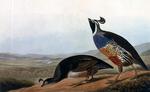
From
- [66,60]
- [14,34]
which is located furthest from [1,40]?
[66,60]

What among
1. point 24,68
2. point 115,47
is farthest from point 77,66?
point 24,68

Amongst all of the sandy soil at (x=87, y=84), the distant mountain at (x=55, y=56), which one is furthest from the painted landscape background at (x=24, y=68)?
the sandy soil at (x=87, y=84)

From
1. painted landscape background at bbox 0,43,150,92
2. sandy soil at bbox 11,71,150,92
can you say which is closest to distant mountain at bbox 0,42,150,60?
painted landscape background at bbox 0,43,150,92

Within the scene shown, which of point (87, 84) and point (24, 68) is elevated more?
point (24, 68)

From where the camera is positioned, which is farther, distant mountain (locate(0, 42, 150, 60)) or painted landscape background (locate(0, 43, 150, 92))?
painted landscape background (locate(0, 43, 150, 92))

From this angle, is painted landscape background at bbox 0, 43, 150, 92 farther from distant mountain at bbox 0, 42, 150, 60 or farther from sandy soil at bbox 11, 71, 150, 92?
sandy soil at bbox 11, 71, 150, 92

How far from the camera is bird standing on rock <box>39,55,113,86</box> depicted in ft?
32.9

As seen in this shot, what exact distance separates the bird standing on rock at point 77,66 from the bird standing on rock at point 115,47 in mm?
127

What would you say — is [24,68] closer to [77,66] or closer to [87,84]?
[77,66]

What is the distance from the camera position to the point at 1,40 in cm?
1024

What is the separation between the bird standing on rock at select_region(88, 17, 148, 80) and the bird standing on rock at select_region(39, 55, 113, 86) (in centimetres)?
13

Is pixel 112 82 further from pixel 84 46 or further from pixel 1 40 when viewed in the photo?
pixel 1 40

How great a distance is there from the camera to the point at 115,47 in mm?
10031

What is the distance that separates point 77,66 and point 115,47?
49 cm
